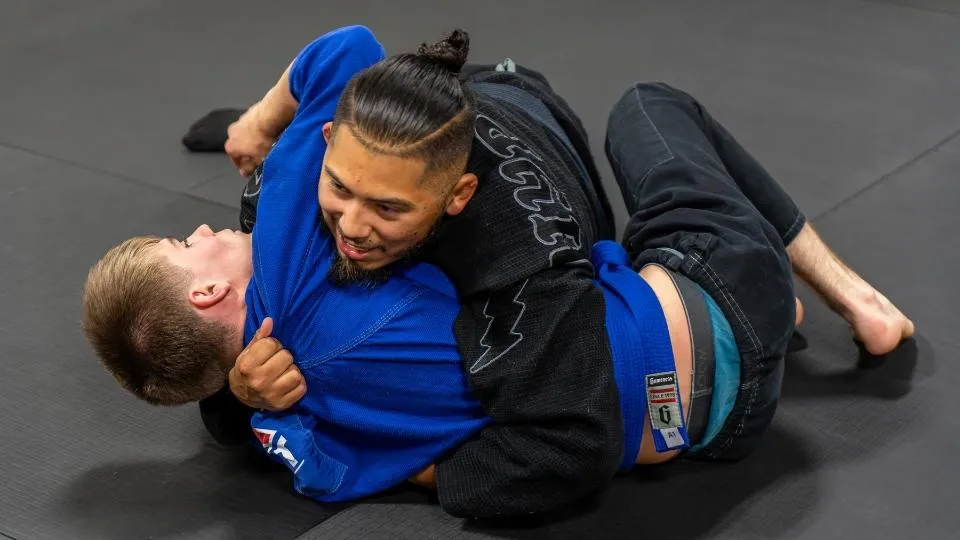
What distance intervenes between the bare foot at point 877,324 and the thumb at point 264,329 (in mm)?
1270

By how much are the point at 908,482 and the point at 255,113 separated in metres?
1.51

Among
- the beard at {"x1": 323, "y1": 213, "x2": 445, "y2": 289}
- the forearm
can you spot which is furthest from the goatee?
the forearm

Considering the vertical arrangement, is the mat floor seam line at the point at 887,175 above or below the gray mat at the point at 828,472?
above

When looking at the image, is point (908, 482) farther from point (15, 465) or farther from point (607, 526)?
point (15, 465)

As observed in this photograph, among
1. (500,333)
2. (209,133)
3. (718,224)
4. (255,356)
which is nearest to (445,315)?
(500,333)

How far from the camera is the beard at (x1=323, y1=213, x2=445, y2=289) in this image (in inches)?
75.8

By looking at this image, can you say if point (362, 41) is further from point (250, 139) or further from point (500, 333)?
point (500, 333)

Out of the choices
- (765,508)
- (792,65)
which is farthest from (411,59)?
(792,65)

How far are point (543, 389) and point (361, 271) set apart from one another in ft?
1.21

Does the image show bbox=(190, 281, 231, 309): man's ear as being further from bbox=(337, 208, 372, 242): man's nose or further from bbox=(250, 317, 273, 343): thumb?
bbox=(337, 208, 372, 242): man's nose

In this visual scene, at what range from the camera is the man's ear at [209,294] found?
74.4 inches

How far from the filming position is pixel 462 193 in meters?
1.92

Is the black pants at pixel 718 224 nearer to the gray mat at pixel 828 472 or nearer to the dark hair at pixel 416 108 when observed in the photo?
the gray mat at pixel 828 472

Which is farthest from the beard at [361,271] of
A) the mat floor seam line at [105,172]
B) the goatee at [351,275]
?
the mat floor seam line at [105,172]
